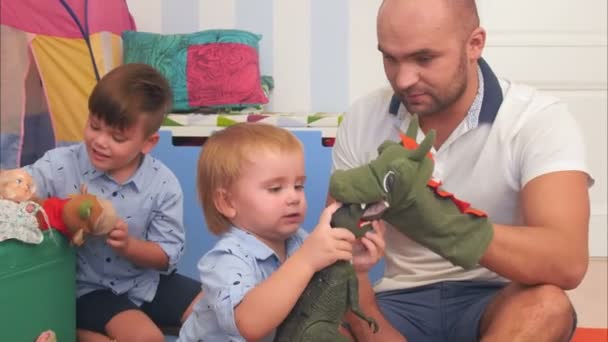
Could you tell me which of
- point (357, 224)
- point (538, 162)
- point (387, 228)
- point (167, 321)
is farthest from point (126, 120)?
point (538, 162)

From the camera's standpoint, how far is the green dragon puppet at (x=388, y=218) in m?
1.04

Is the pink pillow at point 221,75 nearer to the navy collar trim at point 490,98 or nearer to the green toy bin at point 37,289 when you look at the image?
the green toy bin at point 37,289

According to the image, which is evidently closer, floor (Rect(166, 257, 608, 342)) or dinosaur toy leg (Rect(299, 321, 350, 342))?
dinosaur toy leg (Rect(299, 321, 350, 342))

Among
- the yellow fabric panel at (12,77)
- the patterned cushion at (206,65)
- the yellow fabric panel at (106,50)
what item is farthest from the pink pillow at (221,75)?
the yellow fabric panel at (12,77)

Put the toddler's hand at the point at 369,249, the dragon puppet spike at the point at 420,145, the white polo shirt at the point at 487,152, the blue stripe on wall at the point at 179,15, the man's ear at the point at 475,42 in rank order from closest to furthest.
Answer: the dragon puppet spike at the point at 420,145
the toddler's hand at the point at 369,249
the white polo shirt at the point at 487,152
the man's ear at the point at 475,42
the blue stripe on wall at the point at 179,15

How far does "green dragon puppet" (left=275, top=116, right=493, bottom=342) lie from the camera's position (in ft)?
3.41

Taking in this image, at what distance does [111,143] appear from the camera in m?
1.60

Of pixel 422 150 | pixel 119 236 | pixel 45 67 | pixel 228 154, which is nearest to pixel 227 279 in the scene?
pixel 228 154

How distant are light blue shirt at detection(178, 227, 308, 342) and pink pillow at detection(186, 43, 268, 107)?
117cm

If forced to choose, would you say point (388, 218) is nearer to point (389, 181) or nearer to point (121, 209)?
point (389, 181)

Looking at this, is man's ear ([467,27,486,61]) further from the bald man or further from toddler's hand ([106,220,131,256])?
toddler's hand ([106,220,131,256])

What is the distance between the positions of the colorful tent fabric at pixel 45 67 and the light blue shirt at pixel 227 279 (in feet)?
4.17

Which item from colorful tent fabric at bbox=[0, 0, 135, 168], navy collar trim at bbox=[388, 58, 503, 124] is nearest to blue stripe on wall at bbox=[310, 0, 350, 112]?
colorful tent fabric at bbox=[0, 0, 135, 168]

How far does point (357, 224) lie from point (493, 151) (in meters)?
0.43
